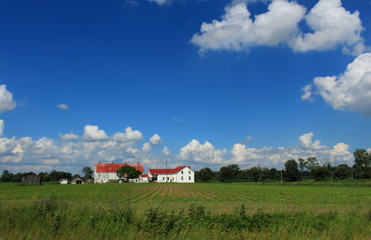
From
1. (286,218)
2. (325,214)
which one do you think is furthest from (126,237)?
(325,214)

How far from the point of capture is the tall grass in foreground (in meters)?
8.61

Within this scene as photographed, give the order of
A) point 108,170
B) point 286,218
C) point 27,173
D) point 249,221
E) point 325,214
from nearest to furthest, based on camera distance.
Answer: point 249,221, point 286,218, point 325,214, point 27,173, point 108,170

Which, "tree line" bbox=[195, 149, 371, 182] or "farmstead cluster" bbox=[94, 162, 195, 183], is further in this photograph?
"farmstead cluster" bbox=[94, 162, 195, 183]

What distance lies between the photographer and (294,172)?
13500 cm

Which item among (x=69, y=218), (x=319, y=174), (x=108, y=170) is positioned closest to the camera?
(x=69, y=218)

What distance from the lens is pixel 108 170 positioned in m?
159

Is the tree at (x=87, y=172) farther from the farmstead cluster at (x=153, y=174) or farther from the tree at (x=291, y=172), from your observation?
the tree at (x=291, y=172)

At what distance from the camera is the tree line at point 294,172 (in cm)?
12404

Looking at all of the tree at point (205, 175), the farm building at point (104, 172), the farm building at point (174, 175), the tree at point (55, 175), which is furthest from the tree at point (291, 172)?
the tree at point (55, 175)

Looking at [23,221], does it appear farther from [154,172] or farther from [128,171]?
[154,172]

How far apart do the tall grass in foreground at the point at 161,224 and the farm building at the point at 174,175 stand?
13445 cm

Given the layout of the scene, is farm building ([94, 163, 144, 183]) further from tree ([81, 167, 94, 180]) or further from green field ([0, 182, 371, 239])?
green field ([0, 182, 371, 239])

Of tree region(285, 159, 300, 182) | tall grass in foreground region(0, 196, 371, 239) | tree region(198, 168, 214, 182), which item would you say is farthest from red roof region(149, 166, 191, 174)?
tall grass in foreground region(0, 196, 371, 239)

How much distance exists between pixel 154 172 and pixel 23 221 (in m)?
159
